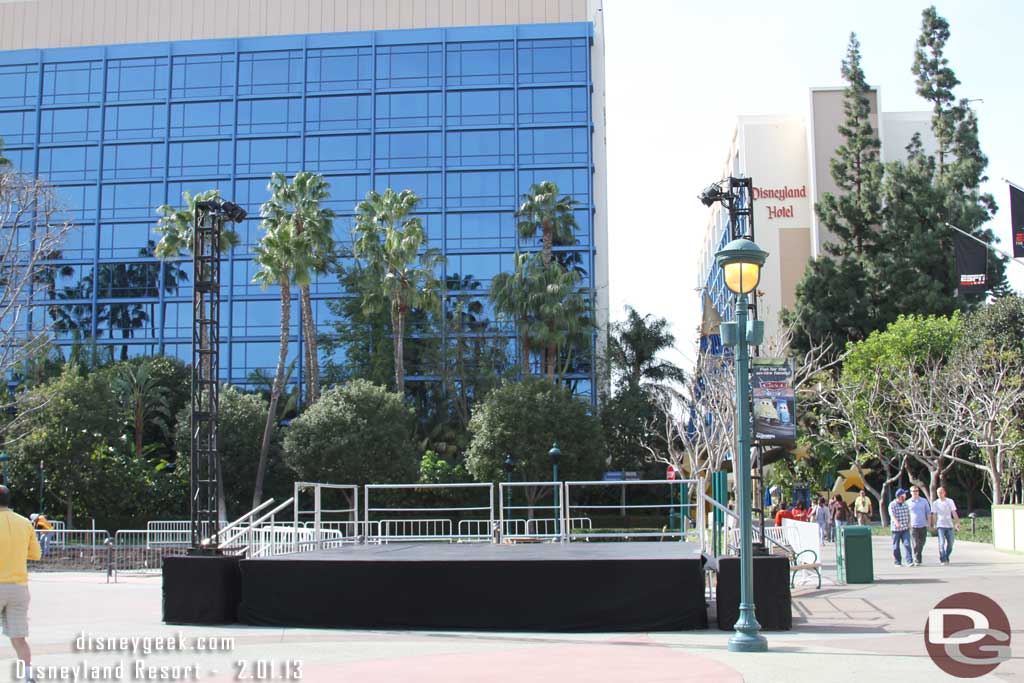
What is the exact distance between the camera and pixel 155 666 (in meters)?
10.2

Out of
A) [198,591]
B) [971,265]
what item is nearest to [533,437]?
[971,265]

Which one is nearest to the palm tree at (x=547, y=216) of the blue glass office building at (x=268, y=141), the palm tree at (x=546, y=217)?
the palm tree at (x=546, y=217)

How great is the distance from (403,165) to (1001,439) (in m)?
38.8

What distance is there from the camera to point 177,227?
4222 cm

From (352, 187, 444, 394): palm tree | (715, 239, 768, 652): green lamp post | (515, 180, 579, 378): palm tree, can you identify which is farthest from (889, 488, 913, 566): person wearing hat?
(515, 180, 579, 378): palm tree

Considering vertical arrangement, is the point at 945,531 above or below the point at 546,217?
below

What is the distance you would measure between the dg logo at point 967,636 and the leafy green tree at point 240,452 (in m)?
36.7

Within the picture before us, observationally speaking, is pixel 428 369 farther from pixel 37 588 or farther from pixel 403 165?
pixel 37 588

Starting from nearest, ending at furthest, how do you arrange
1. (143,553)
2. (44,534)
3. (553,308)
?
1. (143,553)
2. (44,534)
3. (553,308)

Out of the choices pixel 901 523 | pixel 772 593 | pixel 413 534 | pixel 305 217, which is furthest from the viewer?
pixel 305 217

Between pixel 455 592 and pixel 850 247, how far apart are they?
46.6 meters

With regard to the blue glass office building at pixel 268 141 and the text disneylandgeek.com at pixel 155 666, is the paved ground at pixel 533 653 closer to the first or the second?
the text disneylandgeek.com at pixel 155 666

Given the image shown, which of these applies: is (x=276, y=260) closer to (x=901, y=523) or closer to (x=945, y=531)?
(x=901, y=523)

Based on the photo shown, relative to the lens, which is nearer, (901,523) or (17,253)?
(901,523)
